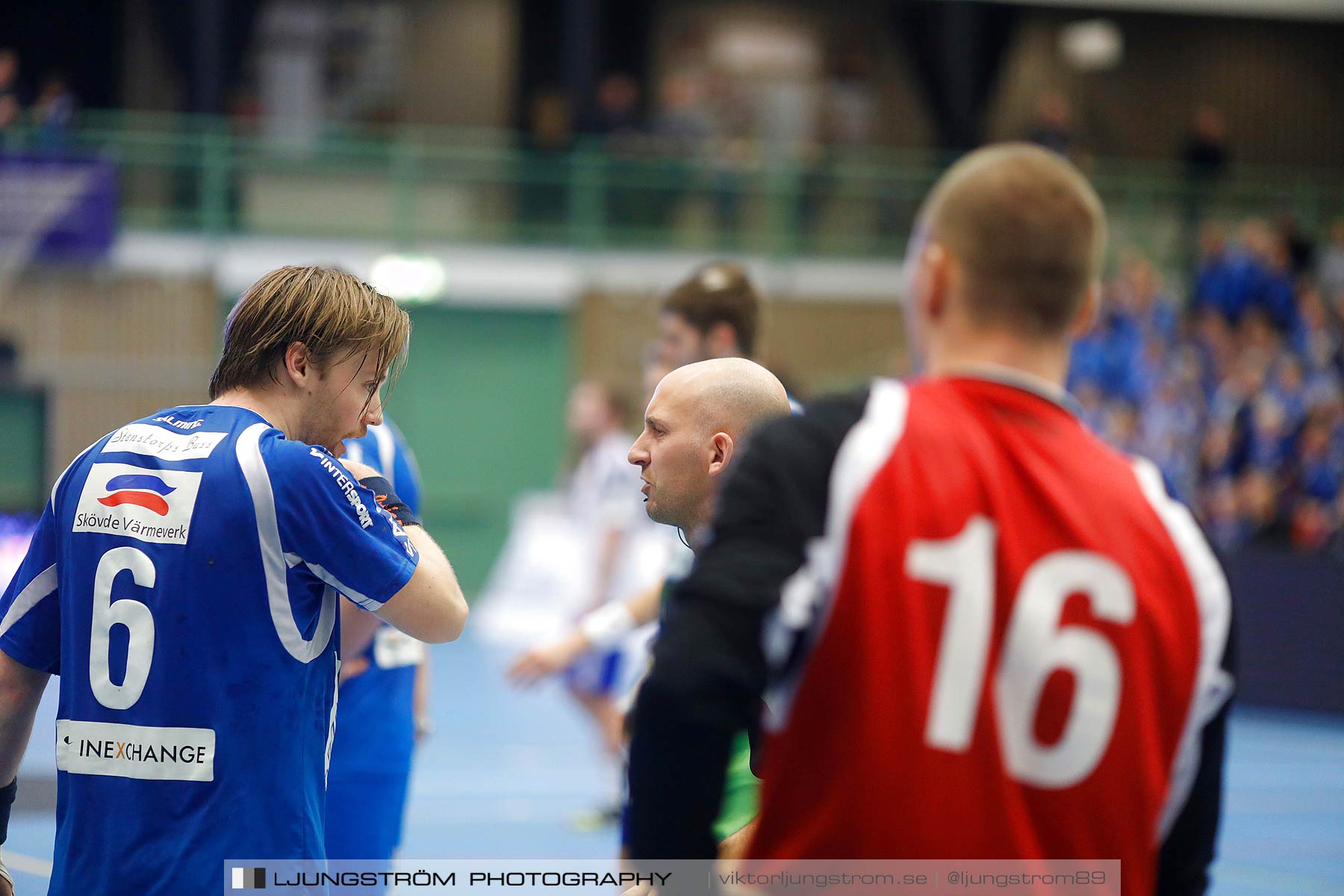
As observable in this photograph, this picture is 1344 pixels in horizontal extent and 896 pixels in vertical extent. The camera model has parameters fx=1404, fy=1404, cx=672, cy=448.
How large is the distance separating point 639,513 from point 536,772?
1732 millimetres

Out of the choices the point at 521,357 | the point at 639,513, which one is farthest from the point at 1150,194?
the point at 639,513

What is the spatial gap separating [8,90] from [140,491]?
17.5 m

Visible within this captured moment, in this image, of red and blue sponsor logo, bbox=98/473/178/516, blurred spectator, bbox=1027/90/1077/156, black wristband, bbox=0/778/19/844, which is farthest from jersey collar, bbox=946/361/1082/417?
blurred spectator, bbox=1027/90/1077/156

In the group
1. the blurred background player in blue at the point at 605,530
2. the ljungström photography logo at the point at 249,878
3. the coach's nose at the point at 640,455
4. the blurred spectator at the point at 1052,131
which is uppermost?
the blurred spectator at the point at 1052,131

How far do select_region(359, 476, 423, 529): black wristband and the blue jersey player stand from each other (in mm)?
200

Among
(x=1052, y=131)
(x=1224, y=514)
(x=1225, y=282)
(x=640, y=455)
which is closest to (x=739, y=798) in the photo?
(x=640, y=455)

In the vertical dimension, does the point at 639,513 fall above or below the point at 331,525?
below

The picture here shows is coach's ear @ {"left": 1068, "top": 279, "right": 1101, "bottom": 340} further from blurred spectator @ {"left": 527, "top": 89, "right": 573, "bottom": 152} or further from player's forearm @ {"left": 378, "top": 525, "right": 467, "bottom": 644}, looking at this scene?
blurred spectator @ {"left": 527, "top": 89, "right": 573, "bottom": 152}

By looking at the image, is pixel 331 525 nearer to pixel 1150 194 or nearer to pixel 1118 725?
pixel 1118 725

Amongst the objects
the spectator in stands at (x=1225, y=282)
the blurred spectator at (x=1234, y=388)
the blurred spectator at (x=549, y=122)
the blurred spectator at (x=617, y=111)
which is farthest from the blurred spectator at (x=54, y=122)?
the spectator in stands at (x=1225, y=282)

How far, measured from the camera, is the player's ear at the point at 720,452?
279 centimetres

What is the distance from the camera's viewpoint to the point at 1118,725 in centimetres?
174

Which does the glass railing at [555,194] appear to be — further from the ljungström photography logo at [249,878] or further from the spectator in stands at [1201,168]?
the ljungström photography logo at [249,878]

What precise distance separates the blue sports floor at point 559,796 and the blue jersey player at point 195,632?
3.39 m
